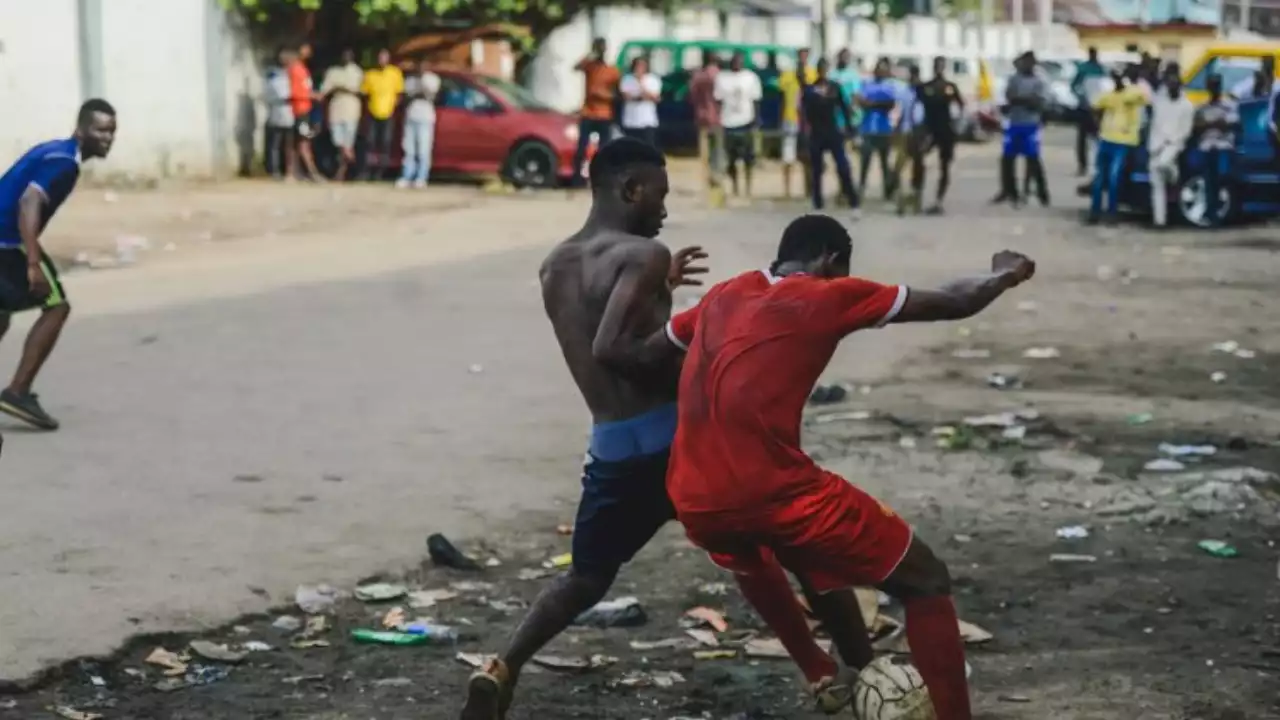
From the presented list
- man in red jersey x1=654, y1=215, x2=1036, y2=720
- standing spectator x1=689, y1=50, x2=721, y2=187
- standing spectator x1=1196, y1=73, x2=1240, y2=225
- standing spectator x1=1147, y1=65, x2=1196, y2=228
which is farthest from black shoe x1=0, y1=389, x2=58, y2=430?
standing spectator x1=689, y1=50, x2=721, y2=187

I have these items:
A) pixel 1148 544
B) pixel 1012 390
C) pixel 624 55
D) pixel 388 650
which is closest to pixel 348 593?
pixel 388 650

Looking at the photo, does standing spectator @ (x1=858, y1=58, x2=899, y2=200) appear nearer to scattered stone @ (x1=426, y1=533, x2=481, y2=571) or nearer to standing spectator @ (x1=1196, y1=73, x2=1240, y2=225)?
standing spectator @ (x1=1196, y1=73, x2=1240, y2=225)

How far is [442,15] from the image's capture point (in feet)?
93.5

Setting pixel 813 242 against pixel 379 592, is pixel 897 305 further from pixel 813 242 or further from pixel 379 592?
pixel 379 592

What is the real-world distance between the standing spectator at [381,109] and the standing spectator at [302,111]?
0.70 m

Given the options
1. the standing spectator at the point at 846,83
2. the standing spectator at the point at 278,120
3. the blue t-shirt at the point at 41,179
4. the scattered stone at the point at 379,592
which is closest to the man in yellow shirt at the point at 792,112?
the standing spectator at the point at 846,83

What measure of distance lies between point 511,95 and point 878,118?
16.2 ft

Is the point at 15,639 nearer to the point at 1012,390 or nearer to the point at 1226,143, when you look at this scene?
the point at 1012,390

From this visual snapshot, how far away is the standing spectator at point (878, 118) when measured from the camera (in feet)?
76.4

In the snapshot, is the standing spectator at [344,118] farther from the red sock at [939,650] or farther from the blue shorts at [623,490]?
the red sock at [939,650]

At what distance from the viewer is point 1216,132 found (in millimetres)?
19703

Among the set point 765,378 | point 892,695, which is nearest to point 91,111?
point 765,378

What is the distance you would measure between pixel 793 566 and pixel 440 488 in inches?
145

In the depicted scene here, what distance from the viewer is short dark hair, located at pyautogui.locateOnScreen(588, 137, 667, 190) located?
4.99m
